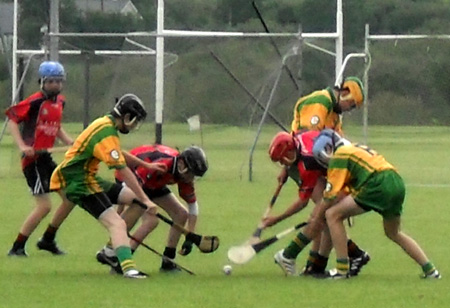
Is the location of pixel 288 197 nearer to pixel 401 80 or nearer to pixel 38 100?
pixel 38 100

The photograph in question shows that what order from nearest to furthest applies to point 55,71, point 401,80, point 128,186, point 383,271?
point 128,186, point 383,271, point 55,71, point 401,80

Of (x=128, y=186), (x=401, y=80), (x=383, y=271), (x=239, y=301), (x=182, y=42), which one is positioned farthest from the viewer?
(x=401, y=80)

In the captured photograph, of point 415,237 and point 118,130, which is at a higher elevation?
point 118,130

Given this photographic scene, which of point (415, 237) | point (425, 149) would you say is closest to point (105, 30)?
point (425, 149)

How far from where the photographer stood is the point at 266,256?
12.1 meters

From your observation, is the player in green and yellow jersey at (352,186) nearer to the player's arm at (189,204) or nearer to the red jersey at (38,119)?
the player's arm at (189,204)

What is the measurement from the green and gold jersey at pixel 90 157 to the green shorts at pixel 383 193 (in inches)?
72.7

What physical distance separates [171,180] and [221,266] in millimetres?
1032

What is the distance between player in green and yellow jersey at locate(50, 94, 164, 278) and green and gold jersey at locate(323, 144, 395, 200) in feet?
4.62

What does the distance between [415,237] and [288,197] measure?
6291 mm

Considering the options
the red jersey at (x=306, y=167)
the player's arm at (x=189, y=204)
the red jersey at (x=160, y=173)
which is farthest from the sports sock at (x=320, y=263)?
the red jersey at (x=160, y=173)

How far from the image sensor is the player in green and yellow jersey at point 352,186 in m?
9.95

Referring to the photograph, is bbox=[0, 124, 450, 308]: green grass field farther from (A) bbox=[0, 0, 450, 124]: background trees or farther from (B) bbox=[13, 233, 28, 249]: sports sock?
(A) bbox=[0, 0, 450, 124]: background trees

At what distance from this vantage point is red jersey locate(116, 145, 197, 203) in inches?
418
